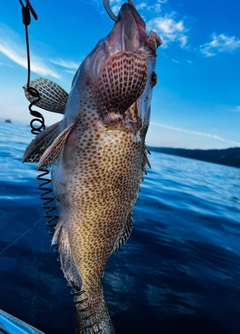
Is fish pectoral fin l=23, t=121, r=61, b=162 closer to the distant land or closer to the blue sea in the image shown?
the blue sea

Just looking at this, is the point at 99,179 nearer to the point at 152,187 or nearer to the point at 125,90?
the point at 125,90

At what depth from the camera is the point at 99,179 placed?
2.59 meters

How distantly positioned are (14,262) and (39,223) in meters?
1.72

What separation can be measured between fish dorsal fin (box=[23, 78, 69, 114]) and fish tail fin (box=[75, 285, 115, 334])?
2027mm

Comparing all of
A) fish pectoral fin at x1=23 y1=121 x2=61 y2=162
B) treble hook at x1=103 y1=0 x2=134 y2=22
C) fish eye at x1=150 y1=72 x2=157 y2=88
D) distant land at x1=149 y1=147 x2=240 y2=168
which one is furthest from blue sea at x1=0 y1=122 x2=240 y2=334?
distant land at x1=149 y1=147 x2=240 y2=168

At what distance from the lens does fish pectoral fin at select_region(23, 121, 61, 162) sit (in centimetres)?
243

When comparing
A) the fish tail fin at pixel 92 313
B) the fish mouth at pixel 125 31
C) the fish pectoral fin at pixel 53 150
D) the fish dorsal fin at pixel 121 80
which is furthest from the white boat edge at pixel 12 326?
the fish mouth at pixel 125 31

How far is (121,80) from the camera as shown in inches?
87.6

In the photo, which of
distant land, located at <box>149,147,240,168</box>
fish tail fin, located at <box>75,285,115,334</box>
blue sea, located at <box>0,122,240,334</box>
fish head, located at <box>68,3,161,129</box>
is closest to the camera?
fish head, located at <box>68,3,161,129</box>

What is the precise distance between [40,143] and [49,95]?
55cm

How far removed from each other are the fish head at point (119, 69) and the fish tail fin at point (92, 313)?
194cm

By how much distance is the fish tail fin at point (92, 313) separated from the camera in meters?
2.66

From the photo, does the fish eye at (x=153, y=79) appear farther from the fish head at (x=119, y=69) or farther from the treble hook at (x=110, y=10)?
the treble hook at (x=110, y=10)

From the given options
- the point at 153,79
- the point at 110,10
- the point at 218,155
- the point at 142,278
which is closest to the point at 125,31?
the point at 110,10
